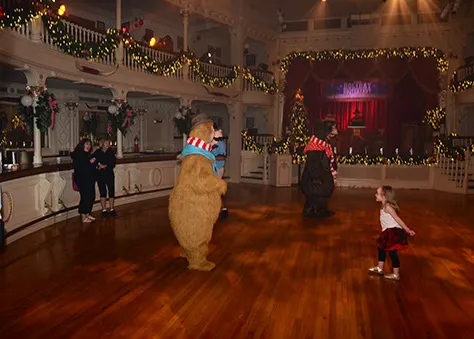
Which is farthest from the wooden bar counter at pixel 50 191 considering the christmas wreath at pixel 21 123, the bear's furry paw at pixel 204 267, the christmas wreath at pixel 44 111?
the bear's furry paw at pixel 204 267

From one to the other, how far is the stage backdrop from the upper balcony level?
1.91 metres

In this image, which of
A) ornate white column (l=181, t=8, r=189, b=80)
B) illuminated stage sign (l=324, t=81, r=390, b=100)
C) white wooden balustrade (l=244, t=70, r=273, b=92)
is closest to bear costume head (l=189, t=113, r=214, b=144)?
ornate white column (l=181, t=8, r=189, b=80)

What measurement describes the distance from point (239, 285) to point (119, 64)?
802cm

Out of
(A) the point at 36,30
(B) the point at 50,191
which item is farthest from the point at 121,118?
(B) the point at 50,191

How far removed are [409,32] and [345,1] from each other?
9.35 ft

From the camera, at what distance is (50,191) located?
8.27 metres

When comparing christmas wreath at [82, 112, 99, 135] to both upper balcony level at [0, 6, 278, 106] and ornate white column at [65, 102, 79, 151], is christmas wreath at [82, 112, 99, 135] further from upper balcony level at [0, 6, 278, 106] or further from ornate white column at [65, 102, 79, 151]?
upper balcony level at [0, 6, 278, 106]

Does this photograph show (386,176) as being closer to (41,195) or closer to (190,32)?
(190,32)

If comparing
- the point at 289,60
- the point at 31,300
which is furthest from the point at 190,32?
the point at 31,300

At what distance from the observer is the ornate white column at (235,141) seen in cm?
1644

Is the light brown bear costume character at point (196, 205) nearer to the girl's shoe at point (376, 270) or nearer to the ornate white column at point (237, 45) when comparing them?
the girl's shoe at point (376, 270)

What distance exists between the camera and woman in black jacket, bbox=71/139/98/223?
7.95m

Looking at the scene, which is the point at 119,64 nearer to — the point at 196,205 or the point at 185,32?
the point at 185,32

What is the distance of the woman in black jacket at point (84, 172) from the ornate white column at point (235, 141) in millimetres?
8624
